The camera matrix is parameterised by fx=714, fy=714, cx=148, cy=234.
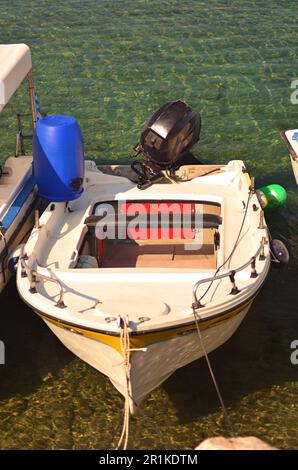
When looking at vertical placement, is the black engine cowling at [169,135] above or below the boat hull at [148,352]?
above

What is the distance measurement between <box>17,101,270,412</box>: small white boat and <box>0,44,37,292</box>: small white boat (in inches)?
16.2

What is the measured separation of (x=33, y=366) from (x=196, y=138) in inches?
153

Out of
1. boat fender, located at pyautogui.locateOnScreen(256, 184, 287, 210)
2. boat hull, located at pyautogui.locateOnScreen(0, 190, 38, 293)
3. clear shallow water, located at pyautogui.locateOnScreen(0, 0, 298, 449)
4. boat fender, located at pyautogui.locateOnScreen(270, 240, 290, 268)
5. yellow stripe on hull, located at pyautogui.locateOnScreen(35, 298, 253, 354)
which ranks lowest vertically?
clear shallow water, located at pyautogui.locateOnScreen(0, 0, 298, 449)

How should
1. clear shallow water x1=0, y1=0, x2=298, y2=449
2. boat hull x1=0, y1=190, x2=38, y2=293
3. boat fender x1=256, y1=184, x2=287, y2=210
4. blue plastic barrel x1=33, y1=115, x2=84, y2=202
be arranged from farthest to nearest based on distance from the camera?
boat fender x1=256, y1=184, x2=287, y2=210 → blue plastic barrel x1=33, y1=115, x2=84, y2=202 → boat hull x1=0, y1=190, x2=38, y2=293 → clear shallow water x1=0, y1=0, x2=298, y2=449

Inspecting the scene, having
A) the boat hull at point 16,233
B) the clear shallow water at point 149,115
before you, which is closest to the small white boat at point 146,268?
the boat hull at point 16,233

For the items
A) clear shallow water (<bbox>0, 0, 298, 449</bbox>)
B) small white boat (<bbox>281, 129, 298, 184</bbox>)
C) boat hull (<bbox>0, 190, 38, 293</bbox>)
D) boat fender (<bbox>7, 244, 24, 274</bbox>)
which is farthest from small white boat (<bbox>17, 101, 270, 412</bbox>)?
small white boat (<bbox>281, 129, 298, 184</bbox>)

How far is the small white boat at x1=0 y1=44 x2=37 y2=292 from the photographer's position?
873cm

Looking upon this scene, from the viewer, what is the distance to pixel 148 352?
6.92 metres

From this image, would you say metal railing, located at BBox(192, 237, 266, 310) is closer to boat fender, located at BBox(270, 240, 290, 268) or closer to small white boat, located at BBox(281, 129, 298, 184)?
boat fender, located at BBox(270, 240, 290, 268)

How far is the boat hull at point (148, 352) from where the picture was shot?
6.95 m

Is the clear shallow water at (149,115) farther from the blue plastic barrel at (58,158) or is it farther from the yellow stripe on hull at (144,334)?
the blue plastic barrel at (58,158)

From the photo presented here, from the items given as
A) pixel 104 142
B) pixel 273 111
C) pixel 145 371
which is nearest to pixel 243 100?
pixel 273 111

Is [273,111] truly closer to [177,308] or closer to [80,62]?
[80,62]

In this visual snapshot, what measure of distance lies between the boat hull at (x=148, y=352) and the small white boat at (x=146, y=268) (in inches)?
0.6
